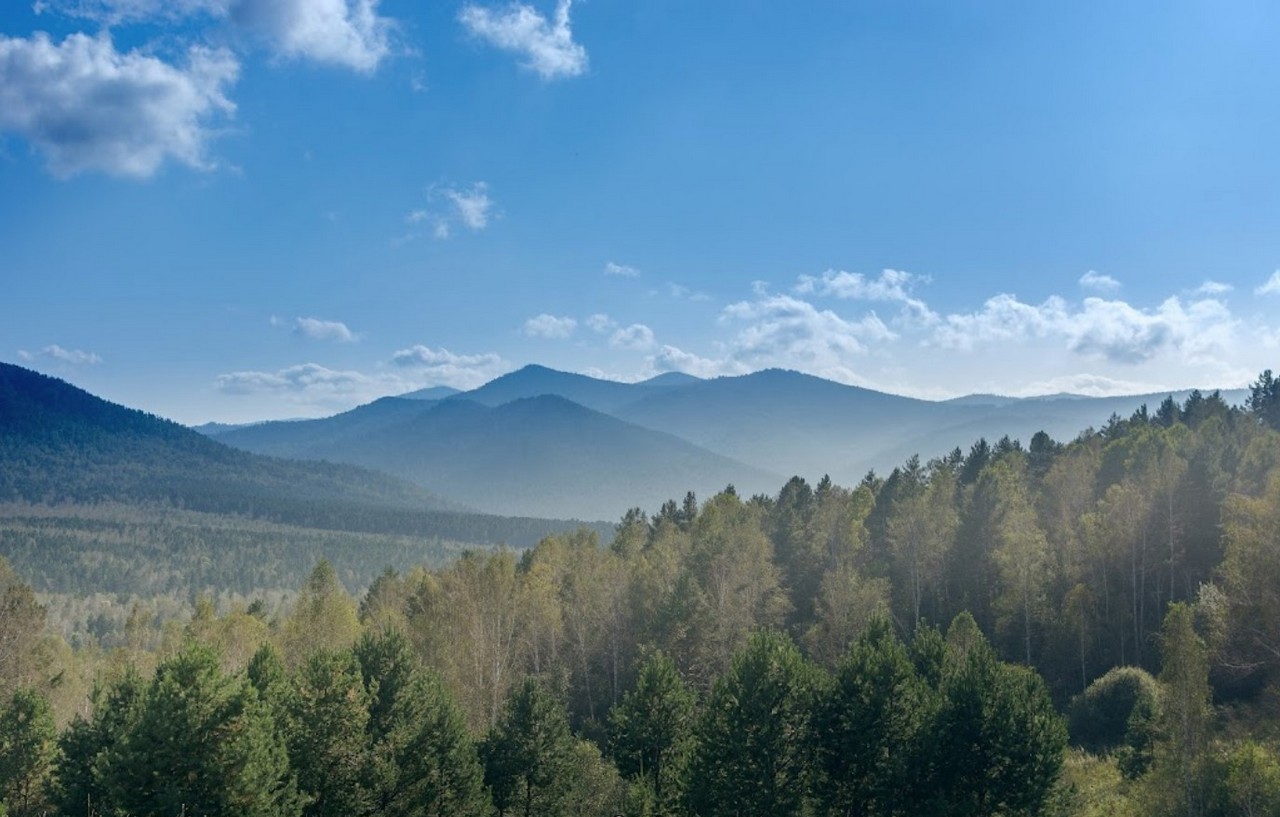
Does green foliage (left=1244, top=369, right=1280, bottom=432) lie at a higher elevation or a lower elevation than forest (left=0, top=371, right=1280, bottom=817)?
higher

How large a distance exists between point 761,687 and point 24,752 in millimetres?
31756

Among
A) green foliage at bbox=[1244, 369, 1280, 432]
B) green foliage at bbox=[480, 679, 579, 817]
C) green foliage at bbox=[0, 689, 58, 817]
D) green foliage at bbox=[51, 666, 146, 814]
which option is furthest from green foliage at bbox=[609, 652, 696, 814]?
green foliage at bbox=[1244, 369, 1280, 432]

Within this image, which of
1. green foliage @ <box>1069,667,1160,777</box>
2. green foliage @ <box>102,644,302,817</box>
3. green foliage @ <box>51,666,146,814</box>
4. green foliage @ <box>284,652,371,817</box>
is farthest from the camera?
green foliage @ <box>1069,667,1160,777</box>

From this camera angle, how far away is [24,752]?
31.9 metres

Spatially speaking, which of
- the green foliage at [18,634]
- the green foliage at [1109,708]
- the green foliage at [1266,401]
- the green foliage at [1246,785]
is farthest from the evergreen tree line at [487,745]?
the green foliage at [1266,401]

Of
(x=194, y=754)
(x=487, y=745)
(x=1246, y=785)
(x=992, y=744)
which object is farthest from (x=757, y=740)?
(x=194, y=754)

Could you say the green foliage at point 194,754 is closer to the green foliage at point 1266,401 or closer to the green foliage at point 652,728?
the green foliage at point 652,728

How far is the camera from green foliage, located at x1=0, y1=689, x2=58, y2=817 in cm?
3155

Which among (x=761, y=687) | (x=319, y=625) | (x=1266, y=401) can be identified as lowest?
(x=319, y=625)

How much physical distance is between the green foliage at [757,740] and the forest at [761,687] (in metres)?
0.11

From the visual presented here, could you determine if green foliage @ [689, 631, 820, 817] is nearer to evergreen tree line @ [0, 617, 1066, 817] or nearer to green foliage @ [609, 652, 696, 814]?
evergreen tree line @ [0, 617, 1066, 817]

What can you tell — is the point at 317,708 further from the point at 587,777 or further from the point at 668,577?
the point at 668,577

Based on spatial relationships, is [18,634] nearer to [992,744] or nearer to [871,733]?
[871,733]

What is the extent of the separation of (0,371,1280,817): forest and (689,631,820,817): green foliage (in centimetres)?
11
